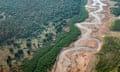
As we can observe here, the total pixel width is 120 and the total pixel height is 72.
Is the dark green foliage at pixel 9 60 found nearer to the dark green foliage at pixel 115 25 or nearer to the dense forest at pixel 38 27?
the dense forest at pixel 38 27

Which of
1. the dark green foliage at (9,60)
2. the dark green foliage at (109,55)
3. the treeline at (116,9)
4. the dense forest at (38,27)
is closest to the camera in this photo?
the dark green foliage at (109,55)

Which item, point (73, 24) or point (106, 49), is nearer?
point (106, 49)

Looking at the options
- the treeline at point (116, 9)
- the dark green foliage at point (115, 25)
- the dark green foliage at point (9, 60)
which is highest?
the treeline at point (116, 9)

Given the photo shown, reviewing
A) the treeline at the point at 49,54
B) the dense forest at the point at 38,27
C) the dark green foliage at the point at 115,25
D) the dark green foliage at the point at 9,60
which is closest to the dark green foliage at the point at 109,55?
the dark green foliage at the point at 115,25

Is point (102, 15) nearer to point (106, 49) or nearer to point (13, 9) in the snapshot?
point (106, 49)

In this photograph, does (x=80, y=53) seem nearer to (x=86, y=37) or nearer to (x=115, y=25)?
(x=86, y=37)

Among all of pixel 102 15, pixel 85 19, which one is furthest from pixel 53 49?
pixel 102 15
